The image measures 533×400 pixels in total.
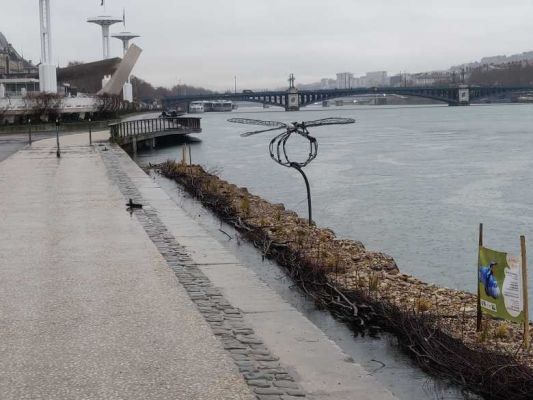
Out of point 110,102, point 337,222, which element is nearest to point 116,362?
point 337,222

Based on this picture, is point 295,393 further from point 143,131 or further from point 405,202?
point 143,131

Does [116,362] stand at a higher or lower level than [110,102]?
lower

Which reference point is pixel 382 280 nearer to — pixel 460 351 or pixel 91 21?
pixel 460 351

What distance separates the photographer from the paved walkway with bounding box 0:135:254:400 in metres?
5.50

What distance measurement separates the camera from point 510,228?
18562mm

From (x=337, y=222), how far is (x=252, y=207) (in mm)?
2697

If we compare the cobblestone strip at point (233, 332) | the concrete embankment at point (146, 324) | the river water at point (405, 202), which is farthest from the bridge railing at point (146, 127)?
the cobblestone strip at point (233, 332)

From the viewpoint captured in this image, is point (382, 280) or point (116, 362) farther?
point (382, 280)

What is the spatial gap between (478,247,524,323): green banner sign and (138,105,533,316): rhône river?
14.9ft

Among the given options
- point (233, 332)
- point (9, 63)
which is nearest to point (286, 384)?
point (233, 332)

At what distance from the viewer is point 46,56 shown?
251 ft

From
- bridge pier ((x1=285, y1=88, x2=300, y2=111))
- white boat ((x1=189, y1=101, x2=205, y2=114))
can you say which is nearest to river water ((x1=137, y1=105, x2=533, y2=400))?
bridge pier ((x1=285, y1=88, x2=300, y2=111))

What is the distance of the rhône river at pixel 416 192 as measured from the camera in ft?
53.7

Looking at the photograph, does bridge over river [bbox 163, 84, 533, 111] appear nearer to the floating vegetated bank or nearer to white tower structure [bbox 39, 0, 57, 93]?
white tower structure [bbox 39, 0, 57, 93]
